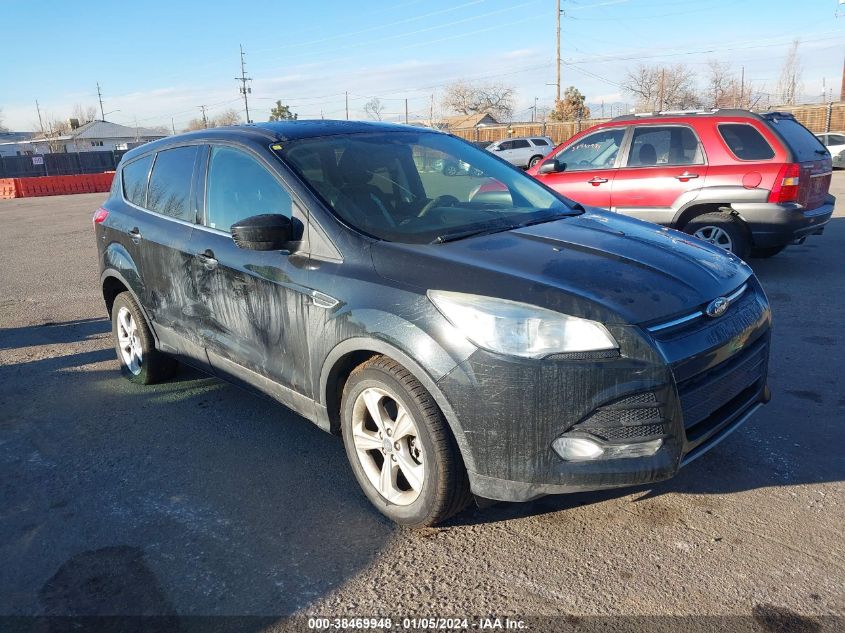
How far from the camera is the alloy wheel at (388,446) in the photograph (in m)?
2.95

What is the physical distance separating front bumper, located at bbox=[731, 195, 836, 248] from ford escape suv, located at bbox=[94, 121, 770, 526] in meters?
4.08

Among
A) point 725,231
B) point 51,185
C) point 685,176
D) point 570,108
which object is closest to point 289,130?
point 685,176

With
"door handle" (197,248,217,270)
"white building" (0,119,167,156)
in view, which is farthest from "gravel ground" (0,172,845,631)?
"white building" (0,119,167,156)

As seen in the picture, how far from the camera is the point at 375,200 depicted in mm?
3510

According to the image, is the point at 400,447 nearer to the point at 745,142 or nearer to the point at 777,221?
the point at 777,221

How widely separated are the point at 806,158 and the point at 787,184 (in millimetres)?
520

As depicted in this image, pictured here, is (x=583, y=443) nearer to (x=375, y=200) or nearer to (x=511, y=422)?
(x=511, y=422)

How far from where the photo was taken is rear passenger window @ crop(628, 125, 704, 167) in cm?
776

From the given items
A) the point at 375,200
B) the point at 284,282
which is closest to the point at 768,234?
the point at 375,200

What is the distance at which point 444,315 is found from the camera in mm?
2695

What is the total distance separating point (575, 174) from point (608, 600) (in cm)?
693

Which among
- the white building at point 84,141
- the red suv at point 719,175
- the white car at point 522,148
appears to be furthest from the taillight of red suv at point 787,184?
the white building at point 84,141

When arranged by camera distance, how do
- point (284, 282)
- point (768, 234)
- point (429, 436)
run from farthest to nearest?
1. point (768, 234)
2. point (284, 282)
3. point (429, 436)

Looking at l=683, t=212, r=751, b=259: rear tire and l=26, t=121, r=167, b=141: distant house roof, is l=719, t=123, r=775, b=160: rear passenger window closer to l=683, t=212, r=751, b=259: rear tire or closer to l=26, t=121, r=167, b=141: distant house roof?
l=683, t=212, r=751, b=259: rear tire
